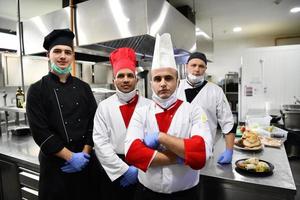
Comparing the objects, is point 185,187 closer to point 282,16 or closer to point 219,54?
point 282,16

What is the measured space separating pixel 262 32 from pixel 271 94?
8.22 feet

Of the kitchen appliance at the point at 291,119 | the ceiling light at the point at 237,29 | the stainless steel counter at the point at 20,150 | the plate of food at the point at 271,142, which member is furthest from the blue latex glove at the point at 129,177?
the ceiling light at the point at 237,29

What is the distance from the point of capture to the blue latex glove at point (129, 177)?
1229 millimetres

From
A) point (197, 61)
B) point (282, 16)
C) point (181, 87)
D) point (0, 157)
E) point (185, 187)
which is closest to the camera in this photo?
point (185, 187)

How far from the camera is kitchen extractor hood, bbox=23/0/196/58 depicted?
1687mm

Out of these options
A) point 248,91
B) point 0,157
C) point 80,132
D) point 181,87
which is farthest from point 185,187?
point 248,91

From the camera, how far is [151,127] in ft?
3.44

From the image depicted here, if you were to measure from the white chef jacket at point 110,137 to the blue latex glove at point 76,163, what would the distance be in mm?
115

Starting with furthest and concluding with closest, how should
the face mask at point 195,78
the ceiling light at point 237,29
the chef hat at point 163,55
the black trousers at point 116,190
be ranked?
the ceiling light at point 237,29 < the face mask at point 195,78 < the black trousers at point 116,190 < the chef hat at point 163,55

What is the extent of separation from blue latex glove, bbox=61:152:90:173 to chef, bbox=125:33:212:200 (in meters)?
0.42

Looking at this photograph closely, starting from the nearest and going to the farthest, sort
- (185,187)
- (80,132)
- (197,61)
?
1. (185,187)
2. (80,132)
3. (197,61)

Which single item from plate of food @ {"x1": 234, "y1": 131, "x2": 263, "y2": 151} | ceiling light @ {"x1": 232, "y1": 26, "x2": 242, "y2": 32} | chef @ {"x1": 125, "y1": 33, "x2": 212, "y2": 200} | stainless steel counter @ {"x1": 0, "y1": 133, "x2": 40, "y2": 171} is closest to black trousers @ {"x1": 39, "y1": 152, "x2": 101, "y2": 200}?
stainless steel counter @ {"x1": 0, "y1": 133, "x2": 40, "y2": 171}

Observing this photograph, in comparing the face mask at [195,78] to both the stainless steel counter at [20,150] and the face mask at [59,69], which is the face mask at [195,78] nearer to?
the face mask at [59,69]

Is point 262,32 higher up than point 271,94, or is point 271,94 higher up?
point 262,32
